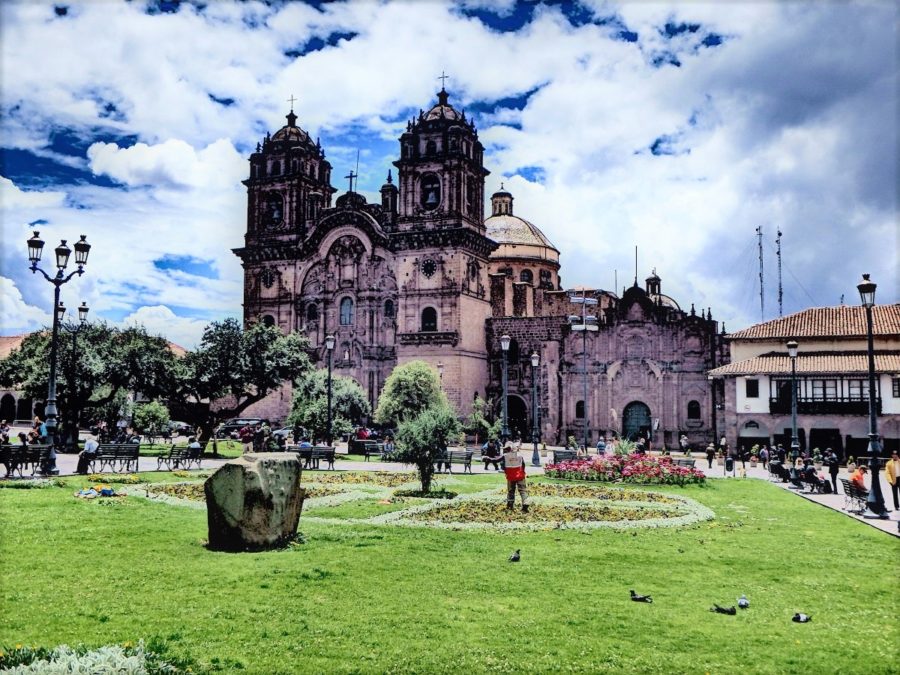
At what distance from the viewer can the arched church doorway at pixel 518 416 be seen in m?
51.9

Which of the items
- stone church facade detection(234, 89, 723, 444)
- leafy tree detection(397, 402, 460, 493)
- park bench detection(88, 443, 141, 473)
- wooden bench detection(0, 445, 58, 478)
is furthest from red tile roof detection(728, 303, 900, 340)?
wooden bench detection(0, 445, 58, 478)

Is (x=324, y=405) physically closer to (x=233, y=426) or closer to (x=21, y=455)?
(x=233, y=426)

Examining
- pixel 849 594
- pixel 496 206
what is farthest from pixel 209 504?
pixel 496 206

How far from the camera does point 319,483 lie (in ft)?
70.8

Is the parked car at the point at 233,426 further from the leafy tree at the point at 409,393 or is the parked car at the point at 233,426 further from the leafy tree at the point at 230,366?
the leafy tree at the point at 230,366

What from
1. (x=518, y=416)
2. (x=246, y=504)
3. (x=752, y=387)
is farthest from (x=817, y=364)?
(x=246, y=504)

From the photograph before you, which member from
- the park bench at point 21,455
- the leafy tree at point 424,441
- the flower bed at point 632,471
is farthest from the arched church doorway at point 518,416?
the park bench at point 21,455

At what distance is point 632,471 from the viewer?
77.5 ft

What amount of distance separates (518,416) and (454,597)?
44.6 m

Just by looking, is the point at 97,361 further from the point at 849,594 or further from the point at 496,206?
the point at 496,206

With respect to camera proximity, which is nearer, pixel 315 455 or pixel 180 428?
pixel 315 455

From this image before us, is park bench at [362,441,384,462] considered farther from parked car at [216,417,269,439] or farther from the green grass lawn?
the green grass lawn

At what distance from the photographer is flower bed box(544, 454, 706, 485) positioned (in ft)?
76.7

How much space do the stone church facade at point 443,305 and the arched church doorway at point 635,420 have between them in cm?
9
